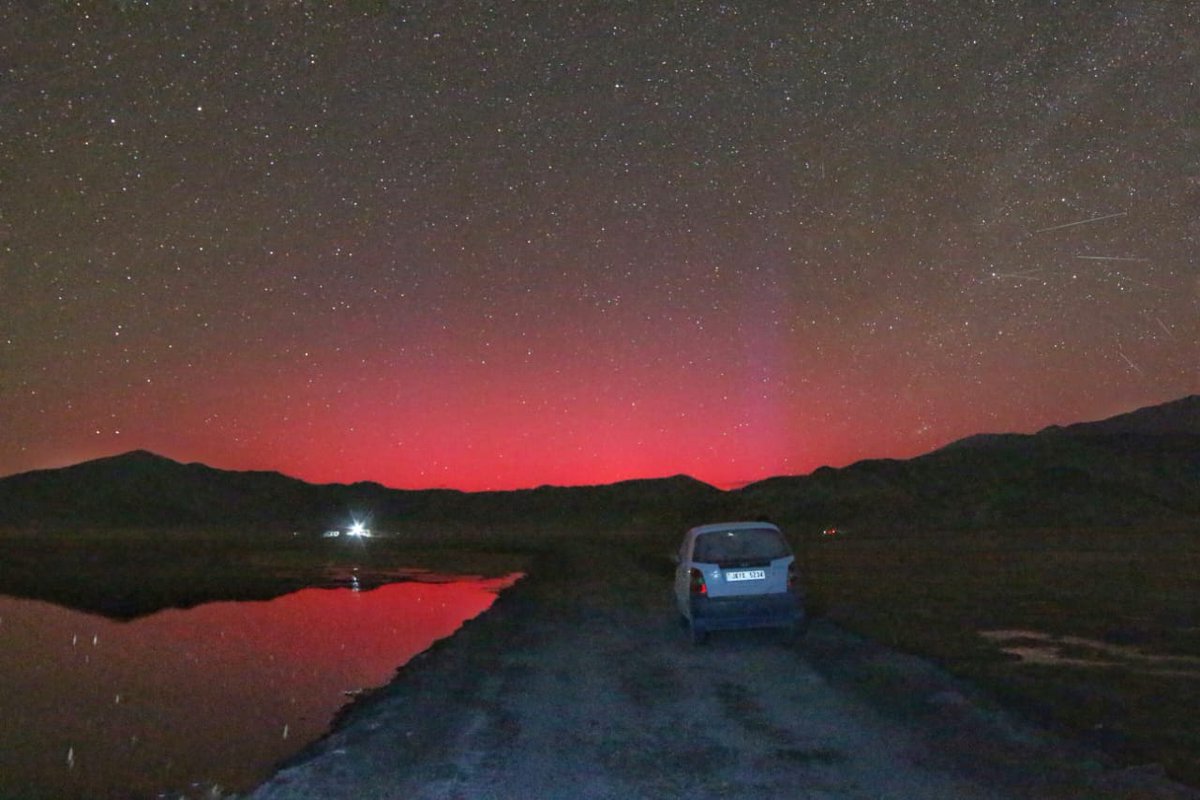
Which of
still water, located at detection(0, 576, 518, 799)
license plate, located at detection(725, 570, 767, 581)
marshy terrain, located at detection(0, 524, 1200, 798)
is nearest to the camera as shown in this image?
marshy terrain, located at detection(0, 524, 1200, 798)

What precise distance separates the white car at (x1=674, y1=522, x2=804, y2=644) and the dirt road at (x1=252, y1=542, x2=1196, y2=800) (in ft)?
1.78

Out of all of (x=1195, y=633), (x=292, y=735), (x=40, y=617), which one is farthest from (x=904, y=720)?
(x=40, y=617)

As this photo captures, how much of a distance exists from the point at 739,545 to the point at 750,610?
3.81 ft

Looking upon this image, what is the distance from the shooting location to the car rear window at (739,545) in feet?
53.5

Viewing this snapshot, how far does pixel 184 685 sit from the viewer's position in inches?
656

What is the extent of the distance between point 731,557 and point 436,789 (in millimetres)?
8895

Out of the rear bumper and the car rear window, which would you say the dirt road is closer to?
the rear bumper

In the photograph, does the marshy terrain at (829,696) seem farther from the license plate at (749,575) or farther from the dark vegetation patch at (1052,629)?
the license plate at (749,575)

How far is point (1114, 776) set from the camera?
27.3 feet

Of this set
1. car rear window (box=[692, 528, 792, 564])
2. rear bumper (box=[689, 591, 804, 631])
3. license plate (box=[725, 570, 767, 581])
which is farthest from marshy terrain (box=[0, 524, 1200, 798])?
car rear window (box=[692, 528, 792, 564])

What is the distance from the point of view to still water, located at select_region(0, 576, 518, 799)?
10.9 m

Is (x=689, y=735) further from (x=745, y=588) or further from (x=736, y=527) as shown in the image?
(x=736, y=527)

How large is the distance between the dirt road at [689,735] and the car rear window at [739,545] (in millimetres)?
1481

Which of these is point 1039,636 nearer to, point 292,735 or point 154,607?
point 292,735
